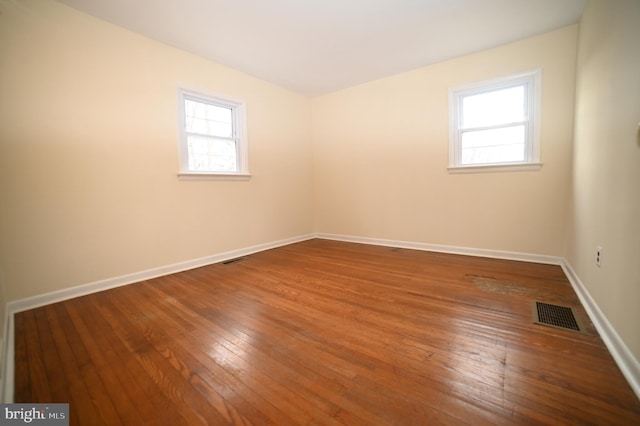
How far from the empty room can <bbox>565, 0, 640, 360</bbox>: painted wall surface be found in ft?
0.07

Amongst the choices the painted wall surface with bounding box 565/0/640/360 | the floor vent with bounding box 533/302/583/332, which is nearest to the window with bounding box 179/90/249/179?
the floor vent with bounding box 533/302/583/332

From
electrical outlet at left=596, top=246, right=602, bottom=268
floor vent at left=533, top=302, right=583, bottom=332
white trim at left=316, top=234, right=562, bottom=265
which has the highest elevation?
electrical outlet at left=596, top=246, right=602, bottom=268

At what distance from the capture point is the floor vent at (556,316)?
1.77 meters

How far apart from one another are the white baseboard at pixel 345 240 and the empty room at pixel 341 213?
0.02m

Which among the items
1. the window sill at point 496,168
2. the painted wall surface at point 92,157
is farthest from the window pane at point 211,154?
the window sill at point 496,168

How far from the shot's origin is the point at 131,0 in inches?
91.7

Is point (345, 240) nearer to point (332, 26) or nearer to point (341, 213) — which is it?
point (341, 213)

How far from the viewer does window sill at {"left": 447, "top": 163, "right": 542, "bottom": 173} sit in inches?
126

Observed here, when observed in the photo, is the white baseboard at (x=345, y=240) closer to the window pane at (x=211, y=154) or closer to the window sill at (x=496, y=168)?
the window sill at (x=496, y=168)

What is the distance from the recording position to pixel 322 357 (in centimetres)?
149

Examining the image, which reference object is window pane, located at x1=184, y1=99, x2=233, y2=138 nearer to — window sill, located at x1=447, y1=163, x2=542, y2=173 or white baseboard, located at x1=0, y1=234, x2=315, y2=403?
white baseboard, located at x1=0, y1=234, x2=315, y2=403

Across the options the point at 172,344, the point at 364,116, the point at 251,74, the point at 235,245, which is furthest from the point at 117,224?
the point at 364,116

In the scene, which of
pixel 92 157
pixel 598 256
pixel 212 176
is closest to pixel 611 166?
pixel 598 256

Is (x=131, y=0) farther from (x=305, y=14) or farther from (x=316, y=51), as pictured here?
(x=316, y=51)
